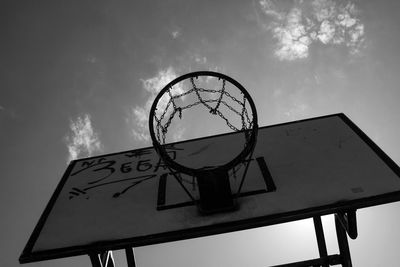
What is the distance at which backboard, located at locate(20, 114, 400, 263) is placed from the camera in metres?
2.88

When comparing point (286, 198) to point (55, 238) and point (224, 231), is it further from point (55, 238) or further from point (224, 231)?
point (55, 238)

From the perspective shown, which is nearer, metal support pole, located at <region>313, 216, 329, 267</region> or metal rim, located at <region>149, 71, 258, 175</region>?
metal rim, located at <region>149, 71, 258, 175</region>

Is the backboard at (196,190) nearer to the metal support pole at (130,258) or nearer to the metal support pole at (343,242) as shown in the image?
A: the metal support pole at (343,242)

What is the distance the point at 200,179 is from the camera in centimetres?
307

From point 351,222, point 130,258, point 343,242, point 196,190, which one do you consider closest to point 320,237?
point 343,242

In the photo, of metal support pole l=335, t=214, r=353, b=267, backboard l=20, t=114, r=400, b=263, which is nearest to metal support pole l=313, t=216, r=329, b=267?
metal support pole l=335, t=214, r=353, b=267

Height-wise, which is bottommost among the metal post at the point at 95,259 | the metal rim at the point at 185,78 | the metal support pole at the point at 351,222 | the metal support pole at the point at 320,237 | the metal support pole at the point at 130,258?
the metal support pole at the point at 320,237

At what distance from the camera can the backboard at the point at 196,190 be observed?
2.88m

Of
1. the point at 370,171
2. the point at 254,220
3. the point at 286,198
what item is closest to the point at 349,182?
the point at 370,171

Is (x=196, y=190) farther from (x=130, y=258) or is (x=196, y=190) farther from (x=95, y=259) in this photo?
(x=130, y=258)

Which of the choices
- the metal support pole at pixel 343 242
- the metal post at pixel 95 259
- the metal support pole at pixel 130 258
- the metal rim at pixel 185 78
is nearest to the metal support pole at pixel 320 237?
the metal support pole at pixel 343 242

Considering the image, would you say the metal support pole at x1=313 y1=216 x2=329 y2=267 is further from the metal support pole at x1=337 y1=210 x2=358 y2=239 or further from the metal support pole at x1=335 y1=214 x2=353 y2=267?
the metal support pole at x1=337 y1=210 x2=358 y2=239

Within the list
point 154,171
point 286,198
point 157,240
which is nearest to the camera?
point 157,240

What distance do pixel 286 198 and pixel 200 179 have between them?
0.70 metres
